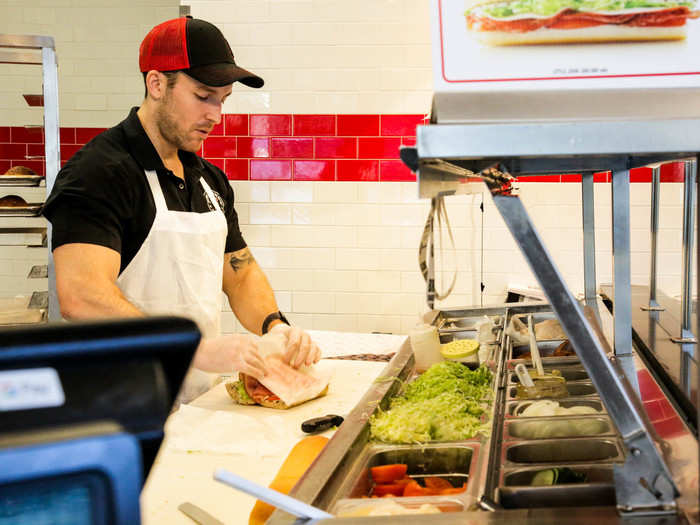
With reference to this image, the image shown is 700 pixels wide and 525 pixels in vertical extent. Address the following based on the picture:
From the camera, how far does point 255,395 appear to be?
252cm

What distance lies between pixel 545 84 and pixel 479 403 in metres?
1.32

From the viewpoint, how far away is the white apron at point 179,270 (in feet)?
9.45

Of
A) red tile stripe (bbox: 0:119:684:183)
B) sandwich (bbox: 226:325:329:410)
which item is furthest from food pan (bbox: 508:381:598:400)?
red tile stripe (bbox: 0:119:684:183)

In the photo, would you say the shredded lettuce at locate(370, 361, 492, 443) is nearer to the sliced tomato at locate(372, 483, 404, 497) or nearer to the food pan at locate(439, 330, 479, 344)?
the sliced tomato at locate(372, 483, 404, 497)

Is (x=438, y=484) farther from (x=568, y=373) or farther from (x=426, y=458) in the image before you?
(x=568, y=373)

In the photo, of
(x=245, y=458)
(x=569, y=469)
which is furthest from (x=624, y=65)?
(x=245, y=458)

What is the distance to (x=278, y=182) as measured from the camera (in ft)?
16.6

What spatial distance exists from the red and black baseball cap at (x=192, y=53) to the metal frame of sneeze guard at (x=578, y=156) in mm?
1605

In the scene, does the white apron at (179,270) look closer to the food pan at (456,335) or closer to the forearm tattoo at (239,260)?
the forearm tattoo at (239,260)

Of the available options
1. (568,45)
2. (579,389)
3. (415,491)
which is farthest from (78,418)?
(579,389)

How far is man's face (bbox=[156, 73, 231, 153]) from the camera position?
112 inches

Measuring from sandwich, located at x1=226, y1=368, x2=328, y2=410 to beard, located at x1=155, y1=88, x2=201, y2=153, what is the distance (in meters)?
1.02

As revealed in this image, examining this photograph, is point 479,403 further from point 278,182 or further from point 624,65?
point 278,182

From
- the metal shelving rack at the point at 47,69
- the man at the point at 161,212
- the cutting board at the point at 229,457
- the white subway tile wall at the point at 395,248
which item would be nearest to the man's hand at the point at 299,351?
the man at the point at 161,212
